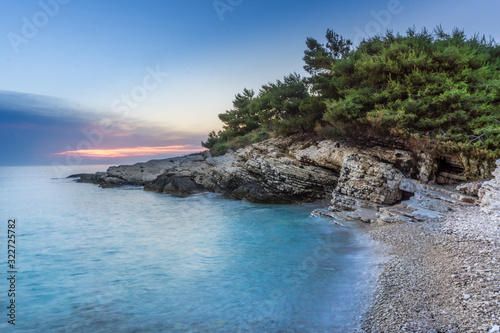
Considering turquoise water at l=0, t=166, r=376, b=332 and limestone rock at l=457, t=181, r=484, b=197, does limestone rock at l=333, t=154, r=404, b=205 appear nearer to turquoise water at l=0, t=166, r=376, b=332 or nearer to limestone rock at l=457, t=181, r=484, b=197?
limestone rock at l=457, t=181, r=484, b=197

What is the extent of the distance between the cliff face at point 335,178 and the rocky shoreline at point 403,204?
0.05m

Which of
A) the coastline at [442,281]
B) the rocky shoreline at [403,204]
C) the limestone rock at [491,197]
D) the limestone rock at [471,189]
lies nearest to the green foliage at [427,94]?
the rocky shoreline at [403,204]

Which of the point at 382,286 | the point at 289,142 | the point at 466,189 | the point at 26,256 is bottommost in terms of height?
the point at 26,256

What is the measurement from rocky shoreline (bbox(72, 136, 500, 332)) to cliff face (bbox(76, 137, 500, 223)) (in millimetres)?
47

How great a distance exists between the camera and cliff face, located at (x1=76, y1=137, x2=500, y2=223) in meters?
10.3

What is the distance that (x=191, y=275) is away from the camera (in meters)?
6.77

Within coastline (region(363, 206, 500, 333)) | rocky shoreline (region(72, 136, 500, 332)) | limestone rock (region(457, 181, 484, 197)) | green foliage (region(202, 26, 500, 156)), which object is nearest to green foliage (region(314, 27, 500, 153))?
green foliage (region(202, 26, 500, 156))

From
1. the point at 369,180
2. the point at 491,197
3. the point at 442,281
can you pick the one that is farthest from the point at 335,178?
the point at 442,281

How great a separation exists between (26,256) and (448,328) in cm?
1110

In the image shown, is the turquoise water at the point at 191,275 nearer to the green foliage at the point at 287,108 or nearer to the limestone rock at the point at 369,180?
the limestone rock at the point at 369,180

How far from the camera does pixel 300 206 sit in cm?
1502

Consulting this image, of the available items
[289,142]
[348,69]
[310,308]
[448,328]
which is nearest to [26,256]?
[310,308]

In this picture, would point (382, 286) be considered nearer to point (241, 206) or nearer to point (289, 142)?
point (241, 206)

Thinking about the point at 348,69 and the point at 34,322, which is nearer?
the point at 34,322
